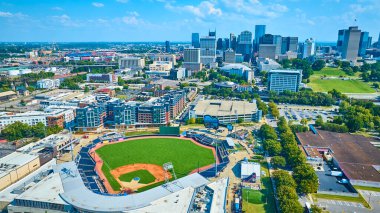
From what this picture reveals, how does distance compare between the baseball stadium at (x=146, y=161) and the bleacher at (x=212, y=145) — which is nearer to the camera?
the baseball stadium at (x=146, y=161)

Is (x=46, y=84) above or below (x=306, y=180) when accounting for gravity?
above

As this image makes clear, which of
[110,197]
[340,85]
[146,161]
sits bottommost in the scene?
[146,161]

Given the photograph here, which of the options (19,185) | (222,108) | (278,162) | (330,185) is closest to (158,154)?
(278,162)

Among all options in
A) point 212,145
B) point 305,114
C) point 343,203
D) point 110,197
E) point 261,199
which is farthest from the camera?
point 305,114

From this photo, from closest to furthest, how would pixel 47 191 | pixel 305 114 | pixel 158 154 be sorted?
pixel 47 191, pixel 158 154, pixel 305 114

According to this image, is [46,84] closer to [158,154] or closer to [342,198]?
[158,154]

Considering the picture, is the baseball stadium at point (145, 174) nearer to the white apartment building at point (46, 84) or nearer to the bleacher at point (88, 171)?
the bleacher at point (88, 171)

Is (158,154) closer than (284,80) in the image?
Yes

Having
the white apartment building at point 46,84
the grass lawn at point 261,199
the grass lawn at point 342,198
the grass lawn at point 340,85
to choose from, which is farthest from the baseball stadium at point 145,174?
the grass lawn at point 340,85
